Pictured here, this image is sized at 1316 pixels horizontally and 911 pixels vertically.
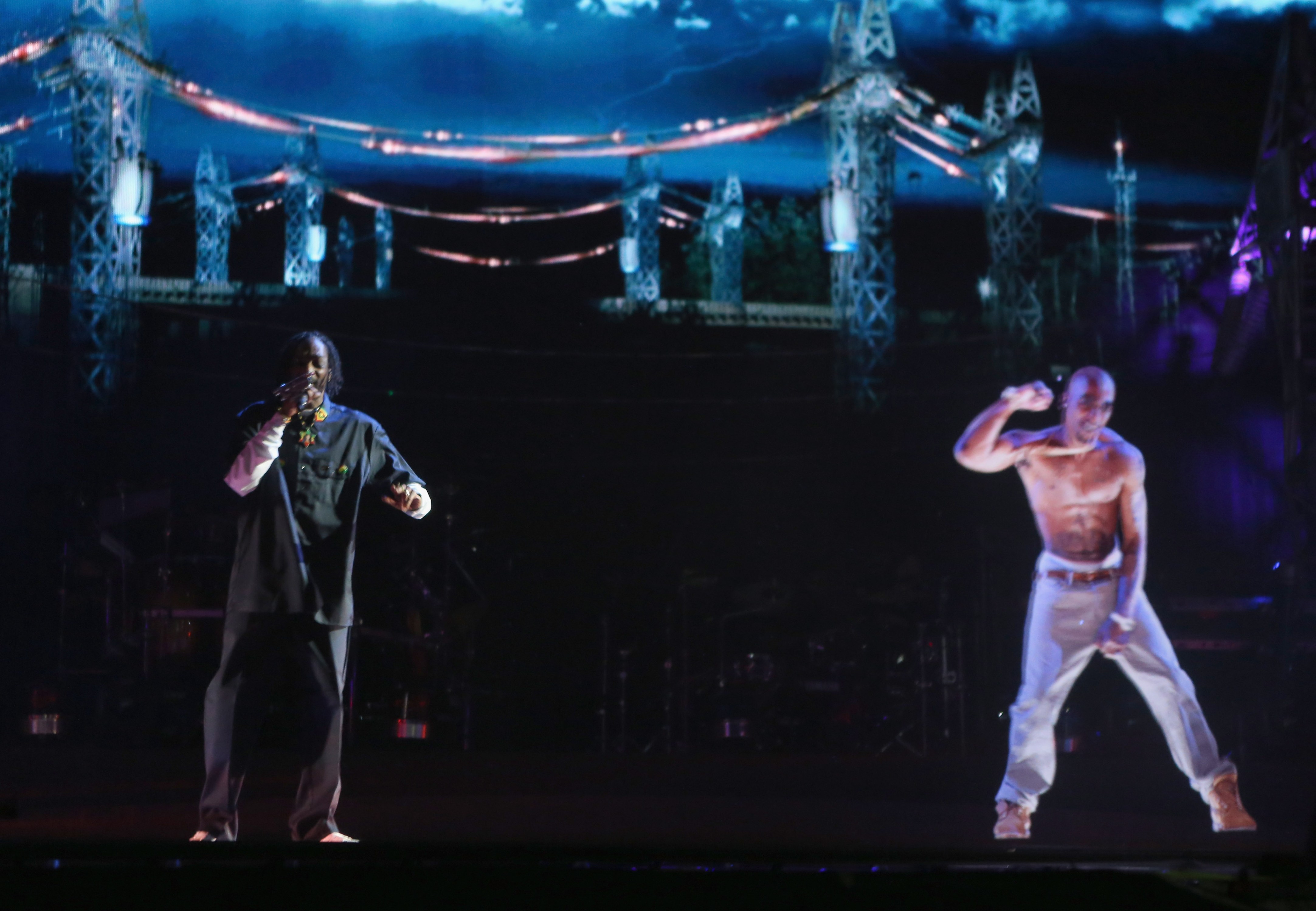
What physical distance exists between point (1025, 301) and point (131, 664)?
6.13m

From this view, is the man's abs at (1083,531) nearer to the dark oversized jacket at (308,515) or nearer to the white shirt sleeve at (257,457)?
the dark oversized jacket at (308,515)

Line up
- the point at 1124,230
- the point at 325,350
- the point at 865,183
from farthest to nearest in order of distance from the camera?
1. the point at 1124,230
2. the point at 865,183
3. the point at 325,350

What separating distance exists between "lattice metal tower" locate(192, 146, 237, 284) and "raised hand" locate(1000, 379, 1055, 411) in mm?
4340

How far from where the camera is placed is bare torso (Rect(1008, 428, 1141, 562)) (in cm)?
470

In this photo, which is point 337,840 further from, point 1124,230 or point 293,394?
point 1124,230

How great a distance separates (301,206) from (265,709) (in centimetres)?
351

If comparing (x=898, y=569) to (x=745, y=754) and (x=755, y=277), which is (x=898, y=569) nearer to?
(x=745, y=754)

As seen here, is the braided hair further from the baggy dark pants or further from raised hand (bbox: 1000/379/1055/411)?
raised hand (bbox: 1000/379/1055/411)

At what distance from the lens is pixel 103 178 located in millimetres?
6156

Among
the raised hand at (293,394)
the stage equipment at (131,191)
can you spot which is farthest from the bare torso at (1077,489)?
the stage equipment at (131,191)

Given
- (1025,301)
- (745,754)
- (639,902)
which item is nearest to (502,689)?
(745,754)

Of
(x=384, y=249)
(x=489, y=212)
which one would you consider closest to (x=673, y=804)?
(x=489, y=212)

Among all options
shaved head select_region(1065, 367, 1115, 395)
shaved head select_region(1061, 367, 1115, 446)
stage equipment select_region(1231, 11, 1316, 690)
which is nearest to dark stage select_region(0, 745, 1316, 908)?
stage equipment select_region(1231, 11, 1316, 690)

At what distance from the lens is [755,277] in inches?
271
